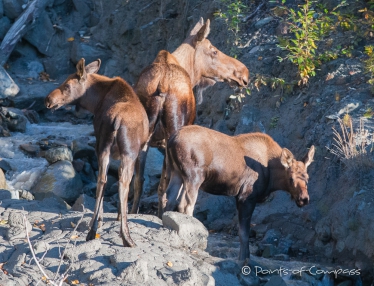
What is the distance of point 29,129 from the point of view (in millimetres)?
18844

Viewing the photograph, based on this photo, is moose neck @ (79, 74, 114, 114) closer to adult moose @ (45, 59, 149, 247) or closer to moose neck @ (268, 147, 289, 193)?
adult moose @ (45, 59, 149, 247)

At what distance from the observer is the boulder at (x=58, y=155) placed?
1570 cm

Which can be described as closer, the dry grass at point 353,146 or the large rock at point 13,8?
the dry grass at point 353,146

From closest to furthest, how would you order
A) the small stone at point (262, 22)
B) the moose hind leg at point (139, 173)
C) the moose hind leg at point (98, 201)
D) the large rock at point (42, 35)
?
the moose hind leg at point (98, 201)
the moose hind leg at point (139, 173)
the small stone at point (262, 22)
the large rock at point (42, 35)

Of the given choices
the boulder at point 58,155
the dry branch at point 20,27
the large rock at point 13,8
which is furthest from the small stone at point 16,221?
the large rock at point 13,8

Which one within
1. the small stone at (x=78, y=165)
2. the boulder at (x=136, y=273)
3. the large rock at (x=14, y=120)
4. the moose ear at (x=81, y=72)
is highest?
the moose ear at (x=81, y=72)

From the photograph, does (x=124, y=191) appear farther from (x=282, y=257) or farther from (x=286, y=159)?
(x=282, y=257)

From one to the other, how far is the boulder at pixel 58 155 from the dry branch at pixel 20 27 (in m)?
6.77

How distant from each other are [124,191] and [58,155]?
25.6 ft

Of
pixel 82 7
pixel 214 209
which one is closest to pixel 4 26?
pixel 82 7

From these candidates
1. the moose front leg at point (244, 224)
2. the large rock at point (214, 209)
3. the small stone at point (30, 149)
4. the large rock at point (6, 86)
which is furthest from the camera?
the large rock at point (6, 86)

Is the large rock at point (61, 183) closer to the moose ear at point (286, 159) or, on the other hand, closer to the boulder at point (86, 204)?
the boulder at point (86, 204)

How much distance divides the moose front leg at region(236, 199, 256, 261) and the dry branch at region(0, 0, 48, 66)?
46.1 feet

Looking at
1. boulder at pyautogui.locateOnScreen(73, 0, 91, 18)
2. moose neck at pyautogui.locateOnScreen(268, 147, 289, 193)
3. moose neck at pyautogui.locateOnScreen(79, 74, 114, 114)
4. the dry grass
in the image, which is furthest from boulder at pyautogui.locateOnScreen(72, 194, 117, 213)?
boulder at pyautogui.locateOnScreen(73, 0, 91, 18)
